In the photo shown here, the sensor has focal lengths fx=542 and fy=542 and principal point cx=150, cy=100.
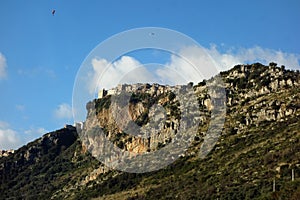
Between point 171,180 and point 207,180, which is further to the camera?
point 171,180

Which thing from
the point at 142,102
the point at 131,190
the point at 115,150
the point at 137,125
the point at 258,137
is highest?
the point at 142,102

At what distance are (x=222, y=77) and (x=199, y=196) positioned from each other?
257 feet

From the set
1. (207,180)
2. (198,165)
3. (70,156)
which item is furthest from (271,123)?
(70,156)

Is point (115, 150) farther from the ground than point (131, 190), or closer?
farther from the ground

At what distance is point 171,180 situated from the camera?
10862 centimetres

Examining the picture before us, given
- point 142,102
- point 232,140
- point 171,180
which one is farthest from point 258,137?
point 142,102

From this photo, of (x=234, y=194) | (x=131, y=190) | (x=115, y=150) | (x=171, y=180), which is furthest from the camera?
(x=115, y=150)

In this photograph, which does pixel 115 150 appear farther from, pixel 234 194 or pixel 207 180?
pixel 234 194

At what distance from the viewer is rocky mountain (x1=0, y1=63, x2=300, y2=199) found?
86.4 meters

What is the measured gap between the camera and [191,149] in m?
124

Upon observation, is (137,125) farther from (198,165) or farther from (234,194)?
(234,194)

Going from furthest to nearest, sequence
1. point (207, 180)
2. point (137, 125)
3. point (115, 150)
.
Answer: point (137, 125)
point (115, 150)
point (207, 180)

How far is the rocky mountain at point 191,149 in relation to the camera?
86.4 meters

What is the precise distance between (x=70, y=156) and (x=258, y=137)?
95.0 metres
